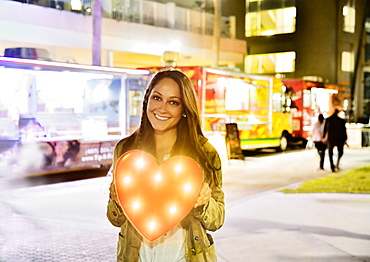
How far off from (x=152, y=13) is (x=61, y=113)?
1310 cm

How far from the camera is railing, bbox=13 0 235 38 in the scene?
68.8ft

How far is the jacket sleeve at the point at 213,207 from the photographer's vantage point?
97.6 inches

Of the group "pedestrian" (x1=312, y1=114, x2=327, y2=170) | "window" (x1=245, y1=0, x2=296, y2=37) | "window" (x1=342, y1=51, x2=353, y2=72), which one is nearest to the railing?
"window" (x1=245, y1=0, x2=296, y2=37)

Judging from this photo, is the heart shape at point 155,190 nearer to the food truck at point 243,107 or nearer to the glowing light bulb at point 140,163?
the glowing light bulb at point 140,163

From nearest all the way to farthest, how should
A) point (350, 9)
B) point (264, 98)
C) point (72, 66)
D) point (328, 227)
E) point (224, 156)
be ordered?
point (328, 227), point (72, 66), point (224, 156), point (264, 98), point (350, 9)

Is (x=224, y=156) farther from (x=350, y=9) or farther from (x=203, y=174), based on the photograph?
(x=350, y=9)

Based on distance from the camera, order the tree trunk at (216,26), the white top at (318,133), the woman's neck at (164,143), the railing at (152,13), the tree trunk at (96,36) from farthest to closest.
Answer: the tree trunk at (216,26) < the railing at (152,13) < the tree trunk at (96,36) < the white top at (318,133) < the woman's neck at (164,143)

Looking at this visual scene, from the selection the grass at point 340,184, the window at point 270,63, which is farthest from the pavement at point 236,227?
the window at point 270,63

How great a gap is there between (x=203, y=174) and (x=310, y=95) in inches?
780

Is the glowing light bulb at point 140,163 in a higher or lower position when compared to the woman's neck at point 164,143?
lower

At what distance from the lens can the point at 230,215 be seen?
778cm

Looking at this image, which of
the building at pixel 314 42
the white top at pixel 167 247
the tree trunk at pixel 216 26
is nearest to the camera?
the white top at pixel 167 247

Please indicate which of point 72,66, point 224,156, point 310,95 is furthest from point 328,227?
point 310,95

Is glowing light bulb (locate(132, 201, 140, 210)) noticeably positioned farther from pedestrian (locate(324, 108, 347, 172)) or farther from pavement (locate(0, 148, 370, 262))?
pedestrian (locate(324, 108, 347, 172))
